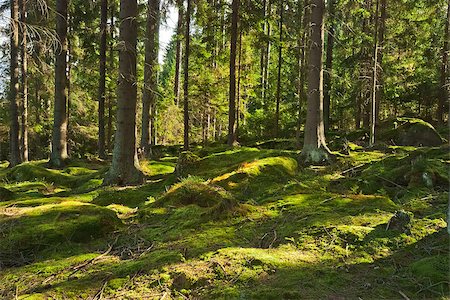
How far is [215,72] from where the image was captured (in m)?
26.0

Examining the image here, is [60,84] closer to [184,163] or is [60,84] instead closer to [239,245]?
[184,163]

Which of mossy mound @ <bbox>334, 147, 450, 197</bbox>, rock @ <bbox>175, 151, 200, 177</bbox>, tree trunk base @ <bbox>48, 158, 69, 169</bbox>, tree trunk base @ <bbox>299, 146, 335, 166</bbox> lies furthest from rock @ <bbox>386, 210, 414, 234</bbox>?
tree trunk base @ <bbox>48, 158, 69, 169</bbox>

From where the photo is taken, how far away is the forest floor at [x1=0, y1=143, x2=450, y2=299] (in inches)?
136

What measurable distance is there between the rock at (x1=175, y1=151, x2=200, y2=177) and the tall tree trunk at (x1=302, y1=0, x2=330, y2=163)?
3.45 metres

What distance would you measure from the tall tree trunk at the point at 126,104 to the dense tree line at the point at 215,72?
0.03 m

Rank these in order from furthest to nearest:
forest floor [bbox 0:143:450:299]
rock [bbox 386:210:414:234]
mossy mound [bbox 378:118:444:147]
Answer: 1. mossy mound [bbox 378:118:444:147]
2. rock [bbox 386:210:414:234]
3. forest floor [bbox 0:143:450:299]

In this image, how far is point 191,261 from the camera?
3996 mm

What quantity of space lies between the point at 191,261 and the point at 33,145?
88.2ft

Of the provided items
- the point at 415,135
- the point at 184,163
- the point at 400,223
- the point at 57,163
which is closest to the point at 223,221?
the point at 400,223

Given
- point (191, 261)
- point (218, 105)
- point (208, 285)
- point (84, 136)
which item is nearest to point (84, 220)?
point (191, 261)

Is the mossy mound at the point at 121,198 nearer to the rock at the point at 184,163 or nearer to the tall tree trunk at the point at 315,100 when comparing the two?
the rock at the point at 184,163

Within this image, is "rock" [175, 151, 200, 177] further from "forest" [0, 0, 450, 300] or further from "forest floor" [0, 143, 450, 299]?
"forest floor" [0, 143, 450, 299]

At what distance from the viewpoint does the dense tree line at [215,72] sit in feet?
38.2

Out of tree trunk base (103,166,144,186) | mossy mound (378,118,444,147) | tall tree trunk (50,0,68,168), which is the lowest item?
tree trunk base (103,166,144,186)
